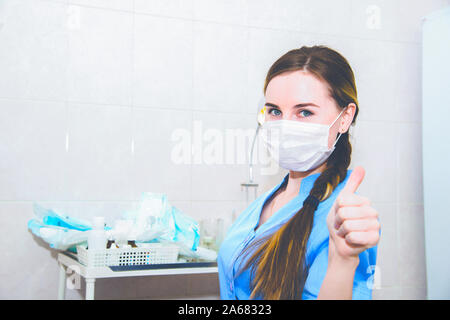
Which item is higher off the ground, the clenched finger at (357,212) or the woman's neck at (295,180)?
the woman's neck at (295,180)

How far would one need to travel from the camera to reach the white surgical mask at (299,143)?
1063 millimetres

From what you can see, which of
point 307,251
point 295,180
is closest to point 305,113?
point 295,180

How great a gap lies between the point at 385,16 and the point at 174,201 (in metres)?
1.05

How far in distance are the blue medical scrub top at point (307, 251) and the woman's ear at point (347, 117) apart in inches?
3.8

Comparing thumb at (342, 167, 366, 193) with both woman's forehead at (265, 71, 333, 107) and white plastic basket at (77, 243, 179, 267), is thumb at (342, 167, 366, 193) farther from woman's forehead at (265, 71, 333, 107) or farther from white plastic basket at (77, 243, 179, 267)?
white plastic basket at (77, 243, 179, 267)

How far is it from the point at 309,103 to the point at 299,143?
0.30ft

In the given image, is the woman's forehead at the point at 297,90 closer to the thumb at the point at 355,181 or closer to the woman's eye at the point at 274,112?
the woman's eye at the point at 274,112

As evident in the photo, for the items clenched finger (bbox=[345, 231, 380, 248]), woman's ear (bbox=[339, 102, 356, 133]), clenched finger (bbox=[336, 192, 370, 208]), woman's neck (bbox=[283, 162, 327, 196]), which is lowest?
clenched finger (bbox=[345, 231, 380, 248])

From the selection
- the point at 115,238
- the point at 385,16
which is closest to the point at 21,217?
Answer: the point at 115,238

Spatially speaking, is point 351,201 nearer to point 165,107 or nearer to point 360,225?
point 360,225

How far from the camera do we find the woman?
0.95m

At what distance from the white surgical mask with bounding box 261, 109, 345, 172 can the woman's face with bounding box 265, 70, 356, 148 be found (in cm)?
1

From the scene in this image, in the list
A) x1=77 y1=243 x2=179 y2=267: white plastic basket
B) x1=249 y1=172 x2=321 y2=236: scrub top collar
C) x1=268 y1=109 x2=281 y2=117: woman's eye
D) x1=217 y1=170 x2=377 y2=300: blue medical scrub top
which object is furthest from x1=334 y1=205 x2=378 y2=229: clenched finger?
x1=77 y1=243 x2=179 y2=267: white plastic basket

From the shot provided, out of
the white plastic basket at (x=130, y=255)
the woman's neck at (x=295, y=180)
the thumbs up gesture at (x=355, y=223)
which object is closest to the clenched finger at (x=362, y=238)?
the thumbs up gesture at (x=355, y=223)
